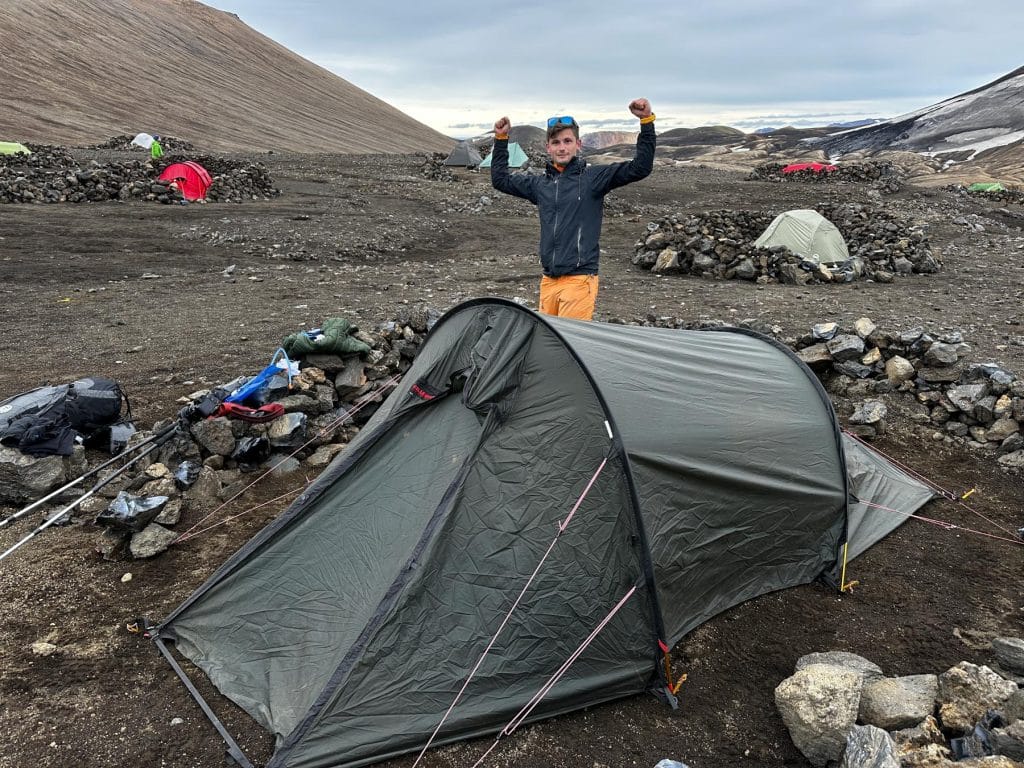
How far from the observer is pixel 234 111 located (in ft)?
198

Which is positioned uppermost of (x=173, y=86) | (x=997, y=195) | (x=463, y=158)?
(x=173, y=86)

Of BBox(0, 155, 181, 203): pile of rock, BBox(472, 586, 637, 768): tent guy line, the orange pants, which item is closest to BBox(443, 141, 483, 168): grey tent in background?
BBox(0, 155, 181, 203): pile of rock

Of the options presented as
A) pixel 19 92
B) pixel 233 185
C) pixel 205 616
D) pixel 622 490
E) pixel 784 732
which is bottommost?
pixel 784 732

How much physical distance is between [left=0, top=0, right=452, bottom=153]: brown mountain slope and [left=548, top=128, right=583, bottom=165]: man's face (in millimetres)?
43770

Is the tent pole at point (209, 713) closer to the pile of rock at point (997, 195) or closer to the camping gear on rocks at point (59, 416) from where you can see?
the camping gear on rocks at point (59, 416)

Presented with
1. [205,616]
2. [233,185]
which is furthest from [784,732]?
[233,185]

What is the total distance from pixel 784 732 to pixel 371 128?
7846 cm

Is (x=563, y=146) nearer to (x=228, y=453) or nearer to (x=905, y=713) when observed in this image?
(x=228, y=453)

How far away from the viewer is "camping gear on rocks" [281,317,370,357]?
699 cm

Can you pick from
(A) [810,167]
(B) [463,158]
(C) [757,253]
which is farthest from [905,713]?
(B) [463,158]

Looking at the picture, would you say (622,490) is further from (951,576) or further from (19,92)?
(19,92)

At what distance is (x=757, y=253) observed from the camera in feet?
49.2

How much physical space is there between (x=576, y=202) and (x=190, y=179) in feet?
67.9

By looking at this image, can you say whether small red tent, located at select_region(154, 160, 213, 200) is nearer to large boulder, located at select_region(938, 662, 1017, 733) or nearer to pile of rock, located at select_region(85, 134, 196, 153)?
pile of rock, located at select_region(85, 134, 196, 153)
